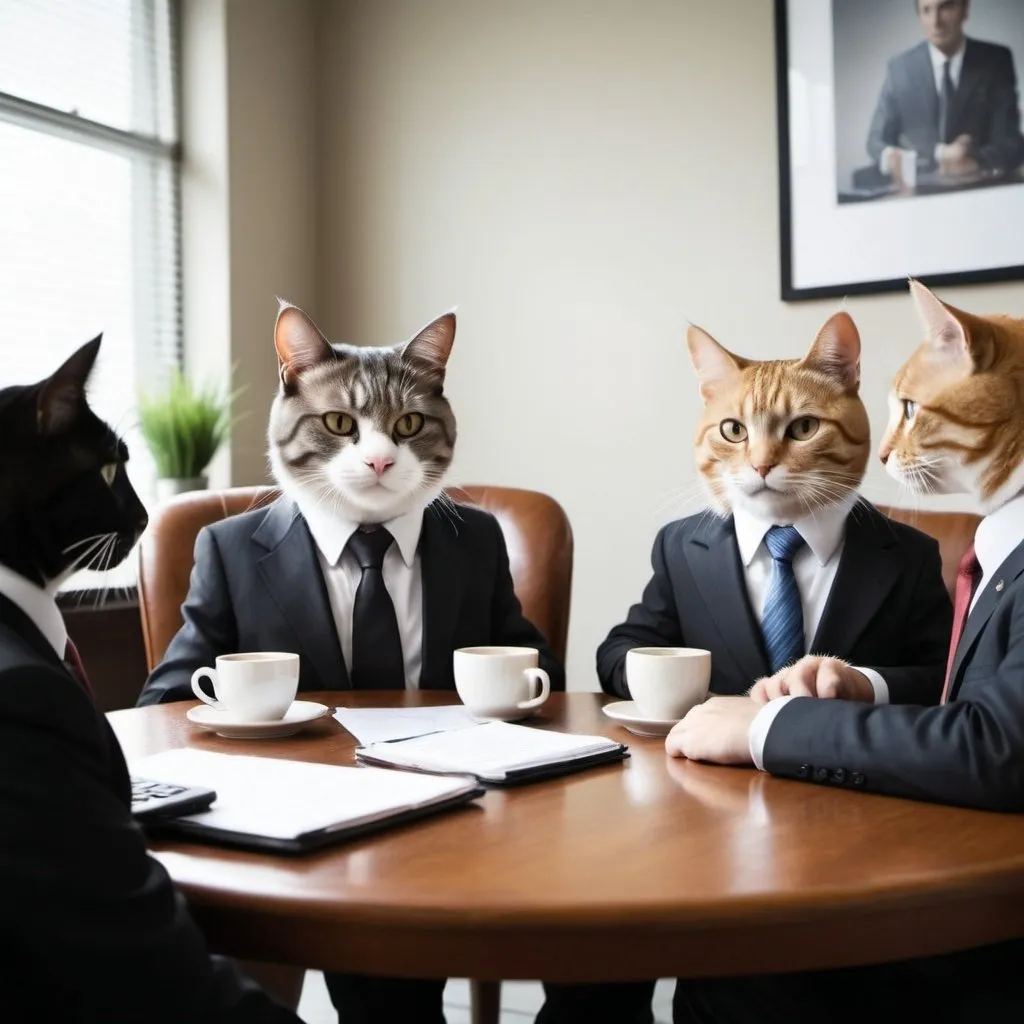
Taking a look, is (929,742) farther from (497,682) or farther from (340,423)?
(340,423)

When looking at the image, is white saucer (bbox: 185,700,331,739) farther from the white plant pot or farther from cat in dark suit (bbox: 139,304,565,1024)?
the white plant pot

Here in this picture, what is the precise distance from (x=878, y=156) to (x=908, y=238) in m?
0.21

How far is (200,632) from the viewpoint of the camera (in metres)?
1.58

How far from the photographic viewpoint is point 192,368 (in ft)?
10.7

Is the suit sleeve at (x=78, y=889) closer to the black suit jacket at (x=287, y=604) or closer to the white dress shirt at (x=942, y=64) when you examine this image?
the black suit jacket at (x=287, y=604)

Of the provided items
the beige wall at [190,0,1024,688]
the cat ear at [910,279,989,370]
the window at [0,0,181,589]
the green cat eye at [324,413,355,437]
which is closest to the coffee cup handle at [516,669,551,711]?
the green cat eye at [324,413,355,437]

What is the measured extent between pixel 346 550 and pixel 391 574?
8cm

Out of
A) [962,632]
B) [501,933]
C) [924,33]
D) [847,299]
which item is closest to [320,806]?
[501,933]

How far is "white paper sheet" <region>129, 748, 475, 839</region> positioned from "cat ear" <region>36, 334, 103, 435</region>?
311mm

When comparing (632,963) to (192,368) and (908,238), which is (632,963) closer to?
(908,238)

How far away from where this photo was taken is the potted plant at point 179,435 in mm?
2822

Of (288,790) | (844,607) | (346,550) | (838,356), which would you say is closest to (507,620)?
(346,550)

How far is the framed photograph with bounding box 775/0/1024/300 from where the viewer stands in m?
2.57

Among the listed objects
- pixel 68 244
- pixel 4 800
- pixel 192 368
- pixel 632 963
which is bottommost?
pixel 632 963
